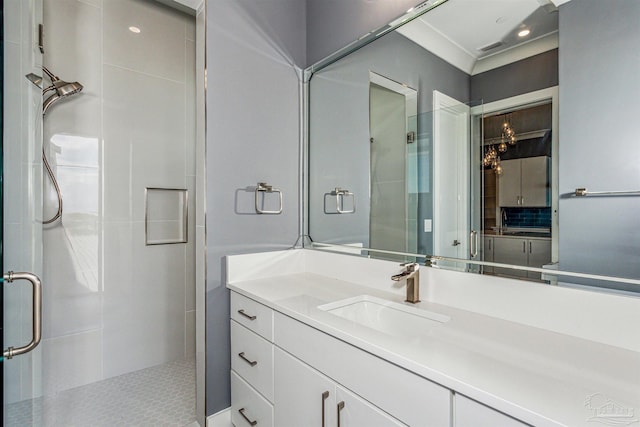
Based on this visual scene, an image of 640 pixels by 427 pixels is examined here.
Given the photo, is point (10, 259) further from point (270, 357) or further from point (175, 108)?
point (175, 108)

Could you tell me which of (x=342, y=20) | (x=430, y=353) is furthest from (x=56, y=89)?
(x=430, y=353)

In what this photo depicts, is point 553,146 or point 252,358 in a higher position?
point 553,146

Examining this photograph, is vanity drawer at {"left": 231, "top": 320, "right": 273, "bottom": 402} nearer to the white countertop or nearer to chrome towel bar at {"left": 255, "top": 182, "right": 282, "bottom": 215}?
the white countertop

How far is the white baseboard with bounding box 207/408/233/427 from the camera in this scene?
5.30 ft

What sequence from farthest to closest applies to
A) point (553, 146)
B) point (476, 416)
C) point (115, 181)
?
point (115, 181) → point (553, 146) → point (476, 416)

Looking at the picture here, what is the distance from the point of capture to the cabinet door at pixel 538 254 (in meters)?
1.07

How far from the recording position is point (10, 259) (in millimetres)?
925

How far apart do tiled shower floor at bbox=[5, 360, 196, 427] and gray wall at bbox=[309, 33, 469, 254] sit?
1269 mm

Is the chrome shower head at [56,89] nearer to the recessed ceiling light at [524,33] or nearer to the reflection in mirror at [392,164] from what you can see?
the reflection in mirror at [392,164]

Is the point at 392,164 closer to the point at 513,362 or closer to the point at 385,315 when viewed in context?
the point at 385,315

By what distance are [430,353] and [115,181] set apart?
219cm

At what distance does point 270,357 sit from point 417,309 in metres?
0.65

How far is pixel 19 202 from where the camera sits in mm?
1068

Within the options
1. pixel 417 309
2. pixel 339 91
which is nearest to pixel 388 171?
pixel 339 91
